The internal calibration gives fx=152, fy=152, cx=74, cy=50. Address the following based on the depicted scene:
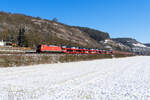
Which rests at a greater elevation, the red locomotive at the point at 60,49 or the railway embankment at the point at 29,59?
the red locomotive at the point at 60,49

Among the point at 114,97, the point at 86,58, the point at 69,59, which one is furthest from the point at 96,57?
the point at 114,97

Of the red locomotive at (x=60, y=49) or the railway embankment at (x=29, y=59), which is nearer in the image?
Result: the railway embankment at (x=29, y=59)

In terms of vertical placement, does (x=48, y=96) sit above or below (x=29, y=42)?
below

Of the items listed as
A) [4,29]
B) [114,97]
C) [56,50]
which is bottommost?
[114,97]

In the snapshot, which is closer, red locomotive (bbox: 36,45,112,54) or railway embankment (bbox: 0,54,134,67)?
railway embankment (bbox: 0,54,134,67)

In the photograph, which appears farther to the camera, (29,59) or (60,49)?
(60,49)

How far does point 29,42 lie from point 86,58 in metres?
29.2

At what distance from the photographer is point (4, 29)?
80.9m

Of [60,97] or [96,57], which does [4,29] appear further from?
[60,97]

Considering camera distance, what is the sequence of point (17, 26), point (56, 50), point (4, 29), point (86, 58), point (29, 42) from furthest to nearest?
point (17, 26) → point (4, 29) → point (29, 42) → point (86, 58) → point (56, 50)

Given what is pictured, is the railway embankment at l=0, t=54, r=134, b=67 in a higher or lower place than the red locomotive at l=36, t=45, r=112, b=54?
lower

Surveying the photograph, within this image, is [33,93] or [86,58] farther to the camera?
[86,58]

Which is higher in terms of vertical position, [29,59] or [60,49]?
[60,49]

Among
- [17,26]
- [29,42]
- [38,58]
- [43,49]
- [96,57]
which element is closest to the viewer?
[38,58]
